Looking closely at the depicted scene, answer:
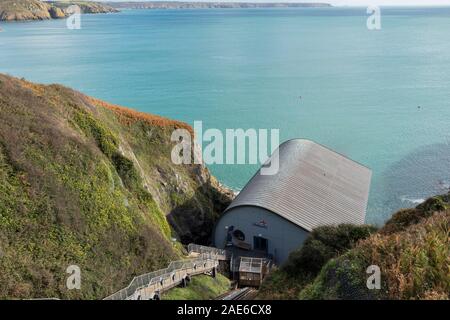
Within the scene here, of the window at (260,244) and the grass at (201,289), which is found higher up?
the window at (260,244)

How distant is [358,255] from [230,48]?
145 meters

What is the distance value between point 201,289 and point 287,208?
39.3 ft

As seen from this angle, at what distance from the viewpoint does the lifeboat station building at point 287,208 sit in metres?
35.7

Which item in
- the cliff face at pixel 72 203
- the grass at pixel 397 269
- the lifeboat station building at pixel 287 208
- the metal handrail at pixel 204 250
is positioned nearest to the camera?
the grass at pixel 397 269

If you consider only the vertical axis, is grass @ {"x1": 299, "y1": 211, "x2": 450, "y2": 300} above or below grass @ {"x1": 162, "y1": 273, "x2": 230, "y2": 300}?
above

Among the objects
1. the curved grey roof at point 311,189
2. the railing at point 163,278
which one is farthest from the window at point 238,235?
the railing at point 163,278

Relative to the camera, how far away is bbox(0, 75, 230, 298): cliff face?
2323 cm

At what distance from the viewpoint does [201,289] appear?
90.3 ft

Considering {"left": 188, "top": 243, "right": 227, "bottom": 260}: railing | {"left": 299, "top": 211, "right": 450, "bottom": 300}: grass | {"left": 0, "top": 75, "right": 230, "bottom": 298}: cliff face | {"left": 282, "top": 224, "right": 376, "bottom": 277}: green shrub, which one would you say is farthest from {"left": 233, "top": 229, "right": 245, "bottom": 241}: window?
{"left": 299, "top": 211, "right": 450, "bottom": 300}: grass

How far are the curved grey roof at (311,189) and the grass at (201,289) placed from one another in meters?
8.18

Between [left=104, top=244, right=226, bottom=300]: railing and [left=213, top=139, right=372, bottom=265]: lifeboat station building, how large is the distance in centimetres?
544

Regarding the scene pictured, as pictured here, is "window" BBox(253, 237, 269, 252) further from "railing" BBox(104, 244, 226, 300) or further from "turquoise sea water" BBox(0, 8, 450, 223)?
"turquoise sea water" BBox(0, 8, 450, 223)

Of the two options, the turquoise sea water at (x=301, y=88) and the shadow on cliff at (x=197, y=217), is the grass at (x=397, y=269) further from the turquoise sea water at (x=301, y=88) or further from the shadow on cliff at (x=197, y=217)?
the turquoise sea water at (x=301, y=88)

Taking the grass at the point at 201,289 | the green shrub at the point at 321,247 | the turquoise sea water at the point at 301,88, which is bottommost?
the grass at the point at 201,289
